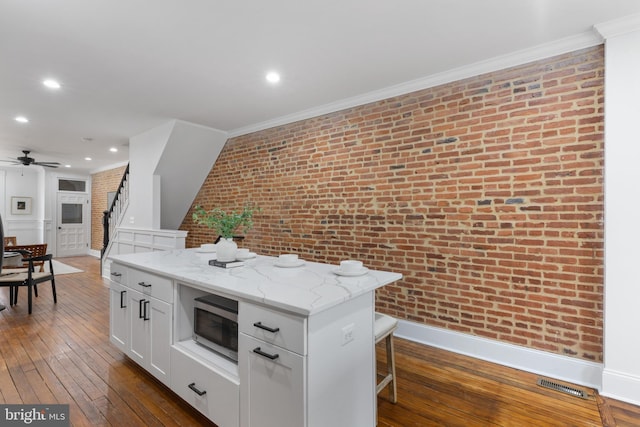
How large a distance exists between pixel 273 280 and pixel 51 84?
3.32 m

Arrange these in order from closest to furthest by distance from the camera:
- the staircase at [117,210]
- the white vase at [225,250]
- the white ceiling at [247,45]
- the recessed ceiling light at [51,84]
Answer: the white ceiling at [247,45], the white vase at [225,250], the recessed ceiling light at [51,84], the staircase at [117,210]

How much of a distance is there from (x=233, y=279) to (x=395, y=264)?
6.33 ft

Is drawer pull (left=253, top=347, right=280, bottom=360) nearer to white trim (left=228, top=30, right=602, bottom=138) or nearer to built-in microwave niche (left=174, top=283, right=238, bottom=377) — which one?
built-in microwave niche (left=174, top=283, right=238, bottom=377)

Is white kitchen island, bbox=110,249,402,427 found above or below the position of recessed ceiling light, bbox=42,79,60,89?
below

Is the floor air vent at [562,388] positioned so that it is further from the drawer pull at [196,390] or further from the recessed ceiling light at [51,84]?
the recessed ceiling light at [51,84]

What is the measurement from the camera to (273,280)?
1833mm

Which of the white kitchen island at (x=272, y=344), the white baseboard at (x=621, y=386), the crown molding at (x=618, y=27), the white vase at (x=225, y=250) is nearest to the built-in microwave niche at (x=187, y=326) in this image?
the white kitchen island at (x=272, y=344)

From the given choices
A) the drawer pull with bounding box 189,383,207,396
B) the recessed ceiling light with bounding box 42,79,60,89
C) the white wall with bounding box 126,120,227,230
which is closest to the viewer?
the drawer pull with bounding box 189,383,207,396

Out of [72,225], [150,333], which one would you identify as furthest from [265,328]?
[72,225]

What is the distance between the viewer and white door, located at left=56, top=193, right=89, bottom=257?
896 centimetres

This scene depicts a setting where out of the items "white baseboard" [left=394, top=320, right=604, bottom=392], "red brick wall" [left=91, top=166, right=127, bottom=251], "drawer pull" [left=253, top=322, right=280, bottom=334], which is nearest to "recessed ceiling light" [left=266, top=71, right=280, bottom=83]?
"drawer pull" [left=253, top=322, right=280, bottom=334]

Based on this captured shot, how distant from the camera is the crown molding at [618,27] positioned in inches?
82.5
